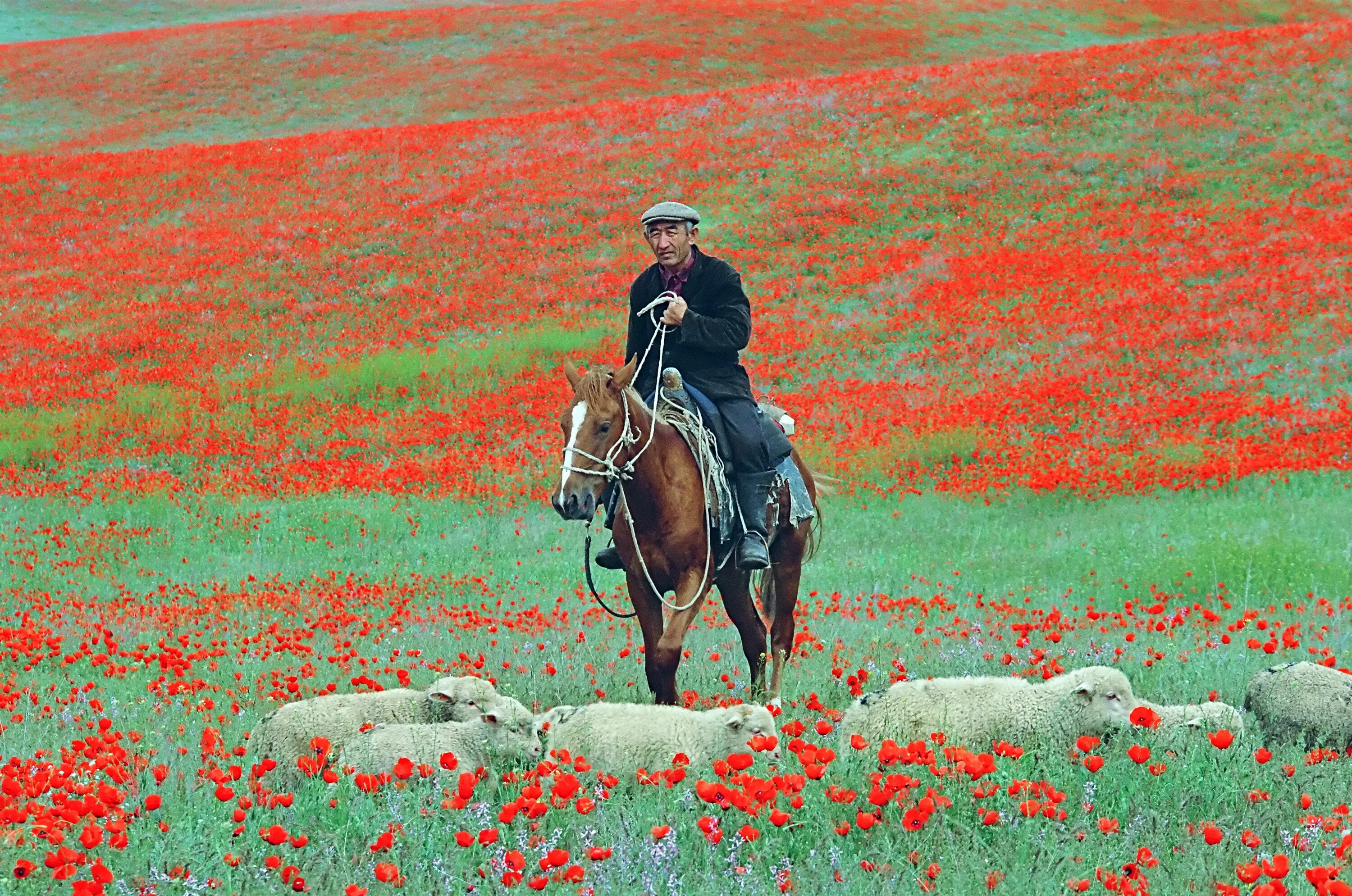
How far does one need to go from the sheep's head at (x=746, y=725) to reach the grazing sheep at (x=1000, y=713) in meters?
0.46

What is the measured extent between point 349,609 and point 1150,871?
27.1ft

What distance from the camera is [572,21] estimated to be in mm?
64625

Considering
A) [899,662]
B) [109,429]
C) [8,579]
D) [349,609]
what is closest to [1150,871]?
[899,662]

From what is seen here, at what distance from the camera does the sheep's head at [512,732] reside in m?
5.75

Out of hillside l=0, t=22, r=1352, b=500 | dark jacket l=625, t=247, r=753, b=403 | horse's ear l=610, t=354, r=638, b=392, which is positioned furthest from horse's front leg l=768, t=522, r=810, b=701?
hillside l=0, t=22, r=1352, b=500

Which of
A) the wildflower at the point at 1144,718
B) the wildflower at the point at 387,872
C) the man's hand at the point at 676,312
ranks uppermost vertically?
the man's hand at the point at 676,312

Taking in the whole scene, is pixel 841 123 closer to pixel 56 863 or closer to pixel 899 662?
pixel 899 662

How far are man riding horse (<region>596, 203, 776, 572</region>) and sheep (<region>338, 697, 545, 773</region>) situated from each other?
2.03 m

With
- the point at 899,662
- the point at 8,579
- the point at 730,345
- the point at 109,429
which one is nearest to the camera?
the point at 730,345

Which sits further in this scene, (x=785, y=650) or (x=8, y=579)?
(x=8, y=579)

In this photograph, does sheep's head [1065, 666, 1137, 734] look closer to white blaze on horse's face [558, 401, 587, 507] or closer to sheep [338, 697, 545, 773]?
sheep [338, 697, 545, 773]

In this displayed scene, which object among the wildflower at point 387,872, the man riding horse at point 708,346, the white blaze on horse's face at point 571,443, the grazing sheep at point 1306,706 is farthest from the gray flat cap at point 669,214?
the wildflower at point 387,872

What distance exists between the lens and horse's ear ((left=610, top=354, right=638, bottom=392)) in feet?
23.5

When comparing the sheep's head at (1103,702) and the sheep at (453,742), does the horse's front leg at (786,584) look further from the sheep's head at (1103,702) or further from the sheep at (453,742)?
the sheep at (453,742)
